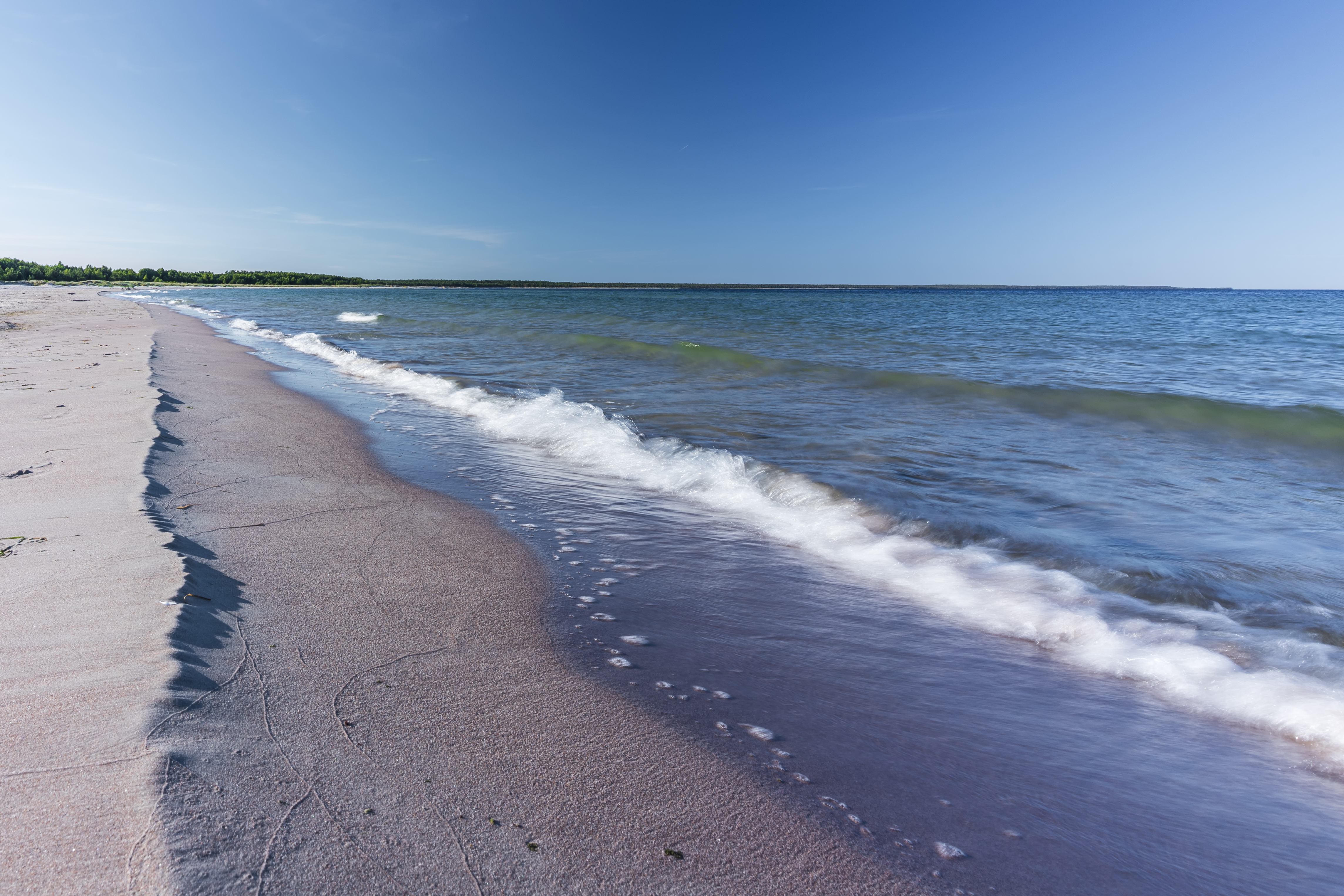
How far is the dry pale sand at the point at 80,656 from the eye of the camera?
1304 millimetres

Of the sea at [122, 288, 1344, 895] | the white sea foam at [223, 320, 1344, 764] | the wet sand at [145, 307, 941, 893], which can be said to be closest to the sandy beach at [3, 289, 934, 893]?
the wet sand at [145, 307, 941, 893]

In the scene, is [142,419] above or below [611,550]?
above

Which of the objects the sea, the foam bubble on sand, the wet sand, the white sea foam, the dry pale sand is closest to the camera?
the dry pale sand

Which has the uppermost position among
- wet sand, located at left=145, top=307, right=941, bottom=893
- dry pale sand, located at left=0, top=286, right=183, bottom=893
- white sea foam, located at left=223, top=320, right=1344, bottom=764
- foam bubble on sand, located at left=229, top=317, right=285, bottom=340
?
Answer: foam bubble on sand, located at left=229, top=317, right=285, bottom=340

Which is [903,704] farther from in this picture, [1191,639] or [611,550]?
[611,550]

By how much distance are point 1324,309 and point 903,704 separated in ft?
203

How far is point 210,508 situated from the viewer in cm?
374

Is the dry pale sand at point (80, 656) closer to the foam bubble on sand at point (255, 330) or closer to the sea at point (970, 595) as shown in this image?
the sea at point (970, 595)

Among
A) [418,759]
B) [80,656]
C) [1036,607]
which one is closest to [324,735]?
[418,759]

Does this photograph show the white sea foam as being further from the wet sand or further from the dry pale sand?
the dry pale sand

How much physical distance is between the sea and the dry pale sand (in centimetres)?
137

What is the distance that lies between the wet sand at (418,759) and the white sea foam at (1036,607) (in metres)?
1.12

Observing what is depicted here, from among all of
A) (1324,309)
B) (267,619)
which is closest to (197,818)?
(267,619)

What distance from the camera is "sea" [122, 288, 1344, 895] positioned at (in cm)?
188
